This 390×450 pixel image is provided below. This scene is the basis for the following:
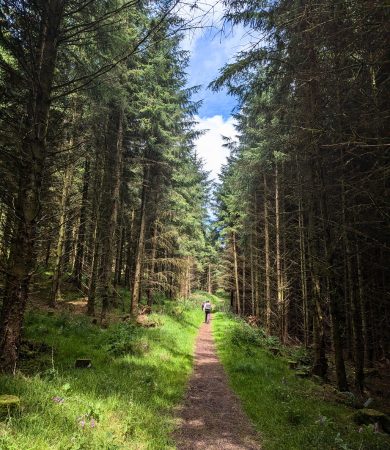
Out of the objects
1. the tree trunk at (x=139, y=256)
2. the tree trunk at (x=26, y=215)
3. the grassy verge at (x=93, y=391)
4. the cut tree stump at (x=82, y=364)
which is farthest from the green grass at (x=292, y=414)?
the tree trunk at (x=139, y=256)

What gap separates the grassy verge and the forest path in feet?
1.02

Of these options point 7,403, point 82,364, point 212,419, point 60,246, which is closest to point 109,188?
point 60,246

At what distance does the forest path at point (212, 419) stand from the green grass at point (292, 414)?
0.25 metres

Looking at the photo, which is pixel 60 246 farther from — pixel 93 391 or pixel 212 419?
pixel 212 419

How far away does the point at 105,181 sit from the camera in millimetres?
16359

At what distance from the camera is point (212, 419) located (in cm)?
630

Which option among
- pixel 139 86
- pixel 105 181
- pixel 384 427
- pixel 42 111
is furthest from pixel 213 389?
pixel 139 86

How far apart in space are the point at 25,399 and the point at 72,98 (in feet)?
39.6

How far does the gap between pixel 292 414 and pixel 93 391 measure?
398 centimetres

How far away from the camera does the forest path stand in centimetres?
530

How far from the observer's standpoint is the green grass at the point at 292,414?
525 cm

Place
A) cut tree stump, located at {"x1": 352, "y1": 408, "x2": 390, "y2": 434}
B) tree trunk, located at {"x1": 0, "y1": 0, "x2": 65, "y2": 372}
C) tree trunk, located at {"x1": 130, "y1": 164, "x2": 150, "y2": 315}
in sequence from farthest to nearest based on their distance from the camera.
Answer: tree trunk, located at {"x1": 130, "y1": 164, "x2": 150, "y2": 315}, cut tree stump, located at {"x1": 352, "y1": 408, "x2": 390, "y2": 434}, tree trunk, located at {"x1": 0, "y1": 0, "x2": 65, "y2": 372}

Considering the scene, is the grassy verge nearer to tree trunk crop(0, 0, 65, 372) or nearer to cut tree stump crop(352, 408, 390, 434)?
tree trunk crop(0, 0, 65, 372)

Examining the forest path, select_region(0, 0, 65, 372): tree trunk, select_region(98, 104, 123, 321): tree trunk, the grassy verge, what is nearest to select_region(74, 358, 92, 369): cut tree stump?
the grassy verge
